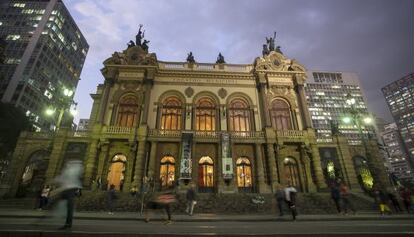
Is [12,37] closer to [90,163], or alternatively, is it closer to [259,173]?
[90,163]

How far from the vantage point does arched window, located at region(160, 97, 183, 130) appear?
79.8 ft

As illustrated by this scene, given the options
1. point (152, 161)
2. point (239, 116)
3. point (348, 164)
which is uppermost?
point (239, 116)

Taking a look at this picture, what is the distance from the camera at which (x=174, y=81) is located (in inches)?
1029

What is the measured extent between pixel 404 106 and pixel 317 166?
137 m

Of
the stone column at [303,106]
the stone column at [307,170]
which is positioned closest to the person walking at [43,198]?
the stone column at [307,170]

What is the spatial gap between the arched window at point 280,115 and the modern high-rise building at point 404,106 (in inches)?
5041

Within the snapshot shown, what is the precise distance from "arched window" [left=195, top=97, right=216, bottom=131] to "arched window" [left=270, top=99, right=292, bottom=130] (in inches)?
268

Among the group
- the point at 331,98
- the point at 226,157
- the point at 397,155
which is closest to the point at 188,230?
the point at 226,157

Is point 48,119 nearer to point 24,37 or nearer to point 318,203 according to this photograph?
point 24,37

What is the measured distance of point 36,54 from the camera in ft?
193

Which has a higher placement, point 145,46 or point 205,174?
point 145,46

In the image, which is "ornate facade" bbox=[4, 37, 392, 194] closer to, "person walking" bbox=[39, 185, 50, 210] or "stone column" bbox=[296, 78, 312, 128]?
"stone column" bbox=[296, 78, 312, 128]

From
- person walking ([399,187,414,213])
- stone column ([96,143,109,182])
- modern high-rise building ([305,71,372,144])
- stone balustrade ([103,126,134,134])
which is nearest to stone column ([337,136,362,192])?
person walking ([399,187,414,213])

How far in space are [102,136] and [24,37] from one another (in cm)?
6152
